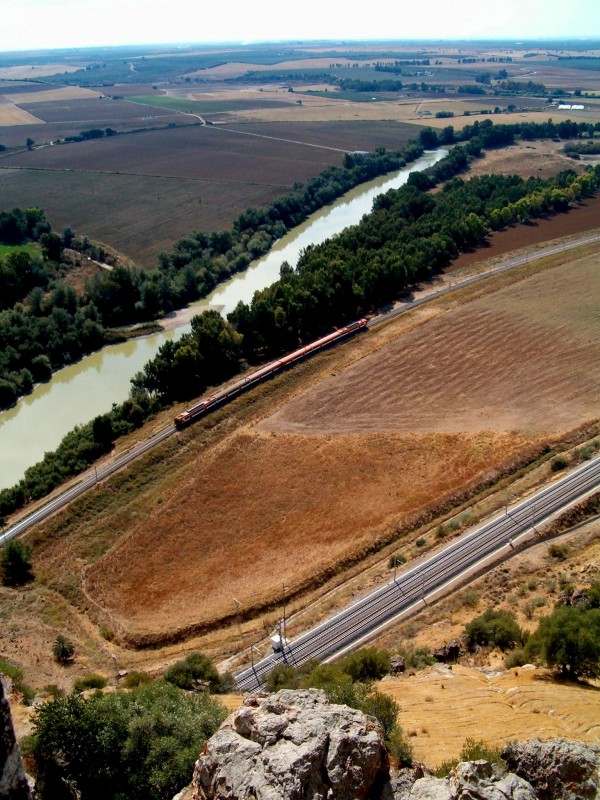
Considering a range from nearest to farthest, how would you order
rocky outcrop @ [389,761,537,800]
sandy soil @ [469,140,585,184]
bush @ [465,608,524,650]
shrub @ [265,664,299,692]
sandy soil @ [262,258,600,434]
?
rocky outcrop @ [389,761,537,800], shrub @ [265,664,299,692], bush @ [465,608,524,650], sandy soil @ [262,258,600,434], sandy soil @ [469,140,585,184]

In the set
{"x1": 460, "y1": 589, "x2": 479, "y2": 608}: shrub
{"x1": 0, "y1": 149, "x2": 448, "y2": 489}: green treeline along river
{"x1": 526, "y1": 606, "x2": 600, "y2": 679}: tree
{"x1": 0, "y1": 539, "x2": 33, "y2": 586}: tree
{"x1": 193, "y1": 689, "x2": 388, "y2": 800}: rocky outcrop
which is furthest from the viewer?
{"x1": 0, "y1": 149, "x2": 448, "y2": 489}: green treeline along river

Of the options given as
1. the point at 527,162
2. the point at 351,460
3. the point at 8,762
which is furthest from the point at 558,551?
the point at 527,162

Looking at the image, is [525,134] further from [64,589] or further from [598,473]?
[64,589]

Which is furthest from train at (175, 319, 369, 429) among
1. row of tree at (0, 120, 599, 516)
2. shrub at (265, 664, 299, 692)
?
shrub at (265, 664, 299, 692)

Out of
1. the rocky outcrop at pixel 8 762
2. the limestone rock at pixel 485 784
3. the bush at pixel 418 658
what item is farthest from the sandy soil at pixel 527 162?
the rocky outcrop at pixel 8 762

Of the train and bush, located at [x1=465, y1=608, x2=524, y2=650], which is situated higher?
the train

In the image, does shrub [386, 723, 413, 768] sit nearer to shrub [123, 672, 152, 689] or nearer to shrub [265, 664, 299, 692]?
shrub [265, 664, 299, 692]
